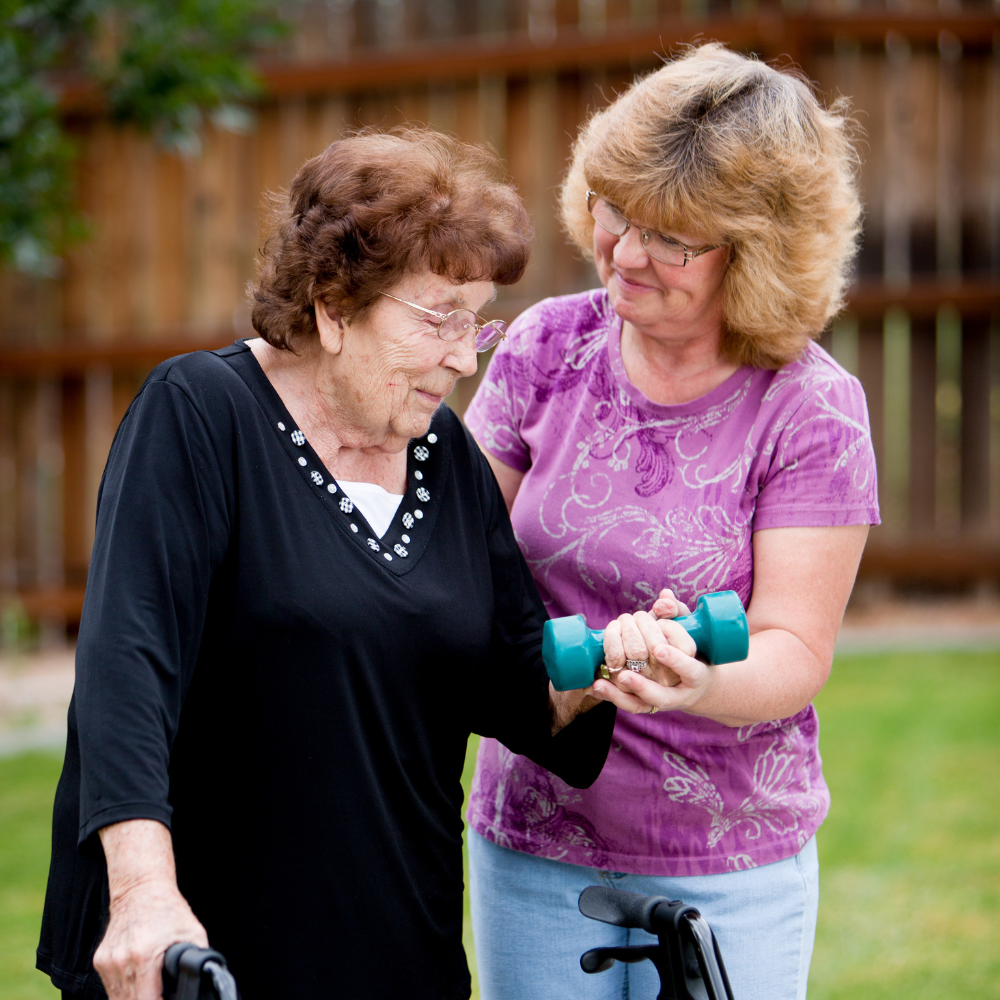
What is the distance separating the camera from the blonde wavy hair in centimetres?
206

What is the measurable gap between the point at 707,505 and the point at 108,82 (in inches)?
139

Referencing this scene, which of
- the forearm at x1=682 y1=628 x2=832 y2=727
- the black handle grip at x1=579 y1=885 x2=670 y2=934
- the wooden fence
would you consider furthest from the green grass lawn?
the black handle grip at x1=579 y1=885 x2=670 y2=934

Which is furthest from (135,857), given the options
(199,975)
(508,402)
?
(508,402)

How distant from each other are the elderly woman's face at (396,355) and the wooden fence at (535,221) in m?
4.68

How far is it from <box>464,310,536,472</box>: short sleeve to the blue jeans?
0.75 meters

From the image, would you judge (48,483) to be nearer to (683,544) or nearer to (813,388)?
(683,544)

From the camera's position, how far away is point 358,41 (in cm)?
698

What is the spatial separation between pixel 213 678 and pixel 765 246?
1.15 meters

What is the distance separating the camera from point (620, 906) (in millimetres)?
1840

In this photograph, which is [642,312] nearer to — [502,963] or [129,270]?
[502,963]

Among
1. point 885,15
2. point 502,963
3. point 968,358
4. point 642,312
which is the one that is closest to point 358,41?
point 885,15

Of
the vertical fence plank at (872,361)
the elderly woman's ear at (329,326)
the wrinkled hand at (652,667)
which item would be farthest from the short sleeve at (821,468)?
the vertical fence plank at (872,361)

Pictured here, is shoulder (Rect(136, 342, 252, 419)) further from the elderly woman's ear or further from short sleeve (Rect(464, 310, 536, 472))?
short sleeve (Rect(464, 310, 536, 472))

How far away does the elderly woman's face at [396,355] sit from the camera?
1.92 m
